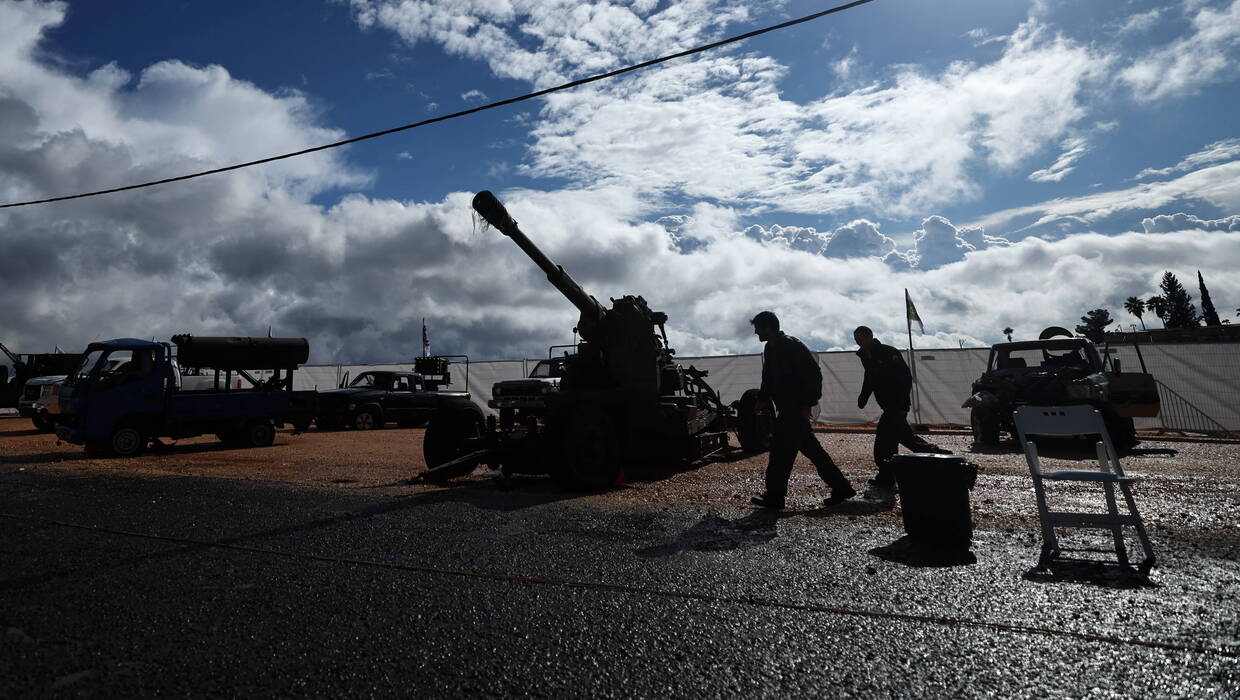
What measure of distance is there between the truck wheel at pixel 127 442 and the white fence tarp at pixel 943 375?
449 inches

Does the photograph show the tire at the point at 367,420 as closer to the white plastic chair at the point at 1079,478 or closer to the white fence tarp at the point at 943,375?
the white fence tarp at the point at 943,375

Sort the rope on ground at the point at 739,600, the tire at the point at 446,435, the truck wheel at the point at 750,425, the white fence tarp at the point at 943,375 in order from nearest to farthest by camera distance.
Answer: the rope on ground at the point at 739,600 < the tire at the point at 446,435 < the truck wheel at the point at 750,425 < the white fence tarp at the point at 943,375

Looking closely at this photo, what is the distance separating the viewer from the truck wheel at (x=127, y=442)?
43.1 ft

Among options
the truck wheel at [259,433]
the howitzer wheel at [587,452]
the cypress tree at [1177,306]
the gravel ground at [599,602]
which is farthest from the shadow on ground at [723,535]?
the cypress tree at [1177,306]

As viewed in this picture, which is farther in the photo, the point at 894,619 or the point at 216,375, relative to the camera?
the point at 216,375

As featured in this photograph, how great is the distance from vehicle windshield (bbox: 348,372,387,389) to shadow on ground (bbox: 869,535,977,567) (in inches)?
727

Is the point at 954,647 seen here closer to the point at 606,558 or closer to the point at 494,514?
the point at 606,558

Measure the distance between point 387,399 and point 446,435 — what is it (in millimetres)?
11671

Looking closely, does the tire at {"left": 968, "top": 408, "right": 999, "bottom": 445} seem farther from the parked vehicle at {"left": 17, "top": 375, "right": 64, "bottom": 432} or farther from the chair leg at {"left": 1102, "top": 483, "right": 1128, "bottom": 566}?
the parked vehicle at {"left": 17, "top": 375, "right": 64, "bottom": 432}

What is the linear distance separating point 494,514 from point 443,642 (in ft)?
11.2

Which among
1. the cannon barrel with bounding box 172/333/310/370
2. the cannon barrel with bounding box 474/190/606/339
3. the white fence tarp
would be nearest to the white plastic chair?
the cannon barrel with bounding box 474/190/606/339

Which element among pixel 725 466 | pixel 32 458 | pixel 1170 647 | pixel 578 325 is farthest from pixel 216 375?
pixel 1170 647

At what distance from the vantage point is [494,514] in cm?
650

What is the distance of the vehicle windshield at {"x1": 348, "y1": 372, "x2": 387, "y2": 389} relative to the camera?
20.9 metres
